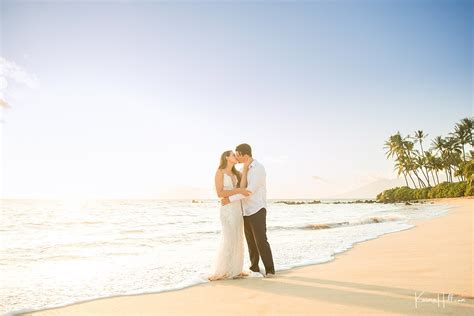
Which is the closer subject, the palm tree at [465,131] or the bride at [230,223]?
the bride at [230,223]

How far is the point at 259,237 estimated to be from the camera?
7438mm

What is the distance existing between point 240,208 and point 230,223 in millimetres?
Answer: 366

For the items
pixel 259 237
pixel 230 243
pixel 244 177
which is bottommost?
pixel 230 243

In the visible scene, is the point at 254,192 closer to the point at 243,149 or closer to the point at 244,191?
the point at 244,191

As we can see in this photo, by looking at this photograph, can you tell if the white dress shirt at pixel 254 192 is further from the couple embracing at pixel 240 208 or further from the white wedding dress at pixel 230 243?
the white wedding dress at pixel 230 243

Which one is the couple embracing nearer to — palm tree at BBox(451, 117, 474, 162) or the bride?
the bride

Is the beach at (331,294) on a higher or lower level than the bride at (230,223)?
lower

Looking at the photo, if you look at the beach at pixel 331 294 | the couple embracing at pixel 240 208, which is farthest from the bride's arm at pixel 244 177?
the beach at pixel 331 294

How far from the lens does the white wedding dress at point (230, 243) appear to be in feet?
23.7

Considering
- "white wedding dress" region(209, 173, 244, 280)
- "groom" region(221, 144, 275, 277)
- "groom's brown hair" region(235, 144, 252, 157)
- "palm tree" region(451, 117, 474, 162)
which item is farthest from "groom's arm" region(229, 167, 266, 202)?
"palm tree" region(451, 117, 474, 162)

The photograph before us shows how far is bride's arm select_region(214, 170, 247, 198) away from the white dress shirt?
0.30 feet

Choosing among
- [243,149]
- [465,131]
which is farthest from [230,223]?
[465,131]

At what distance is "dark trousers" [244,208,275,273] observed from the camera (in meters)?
7.34

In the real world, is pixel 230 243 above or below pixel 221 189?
below
